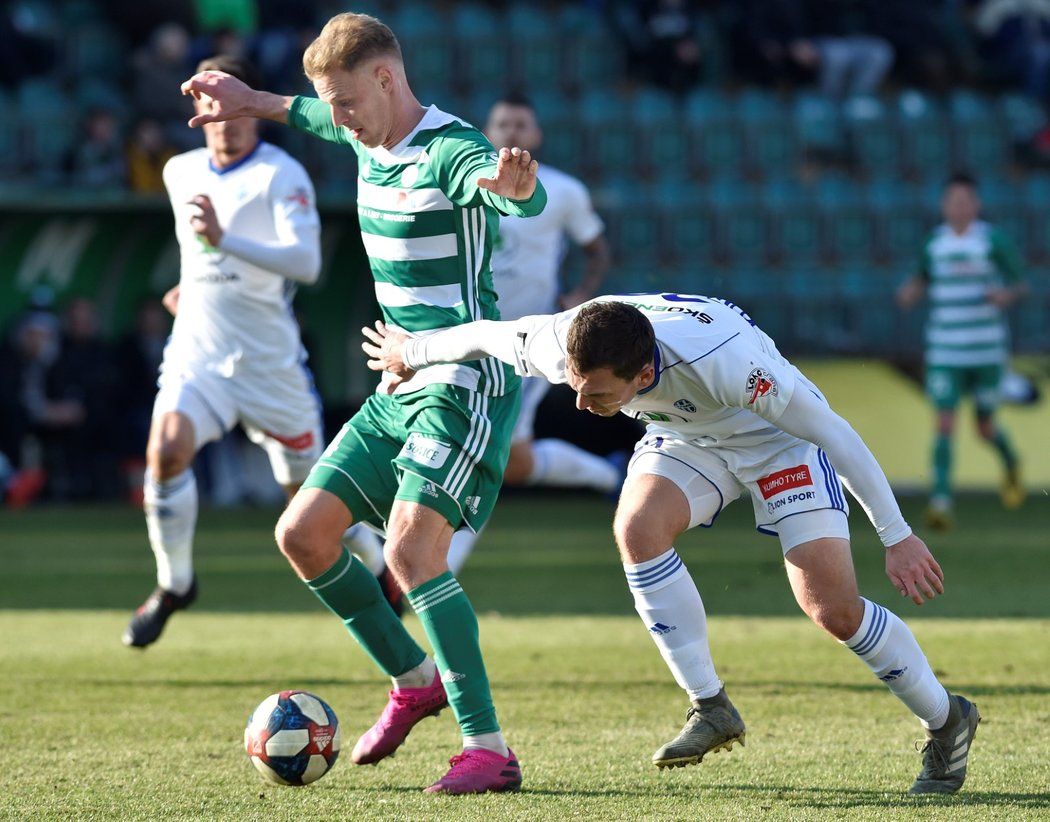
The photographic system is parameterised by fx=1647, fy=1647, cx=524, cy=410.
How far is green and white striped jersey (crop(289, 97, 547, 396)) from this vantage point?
5.05 m

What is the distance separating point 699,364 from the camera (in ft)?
14.6

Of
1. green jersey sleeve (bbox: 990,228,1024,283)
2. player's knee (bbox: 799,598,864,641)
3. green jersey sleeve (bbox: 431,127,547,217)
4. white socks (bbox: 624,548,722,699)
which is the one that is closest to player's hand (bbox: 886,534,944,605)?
player's knee (bbox: 799,598,864,641)

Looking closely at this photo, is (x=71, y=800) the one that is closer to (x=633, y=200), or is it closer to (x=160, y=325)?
(x=160, y=325)

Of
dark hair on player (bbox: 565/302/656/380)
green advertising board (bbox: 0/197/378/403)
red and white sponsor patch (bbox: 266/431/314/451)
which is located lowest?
green advertising board (bbox: 0/197/378/403)

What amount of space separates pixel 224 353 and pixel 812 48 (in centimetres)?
1273

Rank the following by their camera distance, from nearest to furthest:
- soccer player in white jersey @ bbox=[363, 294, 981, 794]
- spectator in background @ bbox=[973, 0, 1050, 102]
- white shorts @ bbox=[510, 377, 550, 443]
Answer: soccer player in white jersey @ bbox=[363, 294, 981, 794] < white shorts @ bbox=[510, 377, 550, 443] < spectator in background @ bbox=[973, 0, 1050, 102]

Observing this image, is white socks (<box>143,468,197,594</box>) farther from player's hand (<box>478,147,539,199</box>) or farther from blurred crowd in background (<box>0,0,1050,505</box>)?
blurred crowd in background (<box>0,0,1050,505</box>)

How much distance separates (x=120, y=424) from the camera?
50.8 ft

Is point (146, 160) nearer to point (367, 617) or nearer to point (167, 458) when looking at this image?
point (167, 458)

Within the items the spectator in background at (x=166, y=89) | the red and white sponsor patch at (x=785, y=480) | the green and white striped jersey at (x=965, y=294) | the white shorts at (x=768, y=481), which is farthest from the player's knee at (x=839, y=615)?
the spectator in background at (x=166, y=89)

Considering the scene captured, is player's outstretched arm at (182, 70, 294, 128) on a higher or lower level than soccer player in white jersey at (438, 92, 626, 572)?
higher

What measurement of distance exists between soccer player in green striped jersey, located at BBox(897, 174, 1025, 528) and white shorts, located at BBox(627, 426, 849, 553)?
790cm

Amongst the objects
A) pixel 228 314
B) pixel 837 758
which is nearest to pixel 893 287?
pixel 228 314

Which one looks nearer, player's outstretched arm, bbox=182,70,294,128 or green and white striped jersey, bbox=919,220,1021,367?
player's outstretched arm, bbox=182,70,294,128
